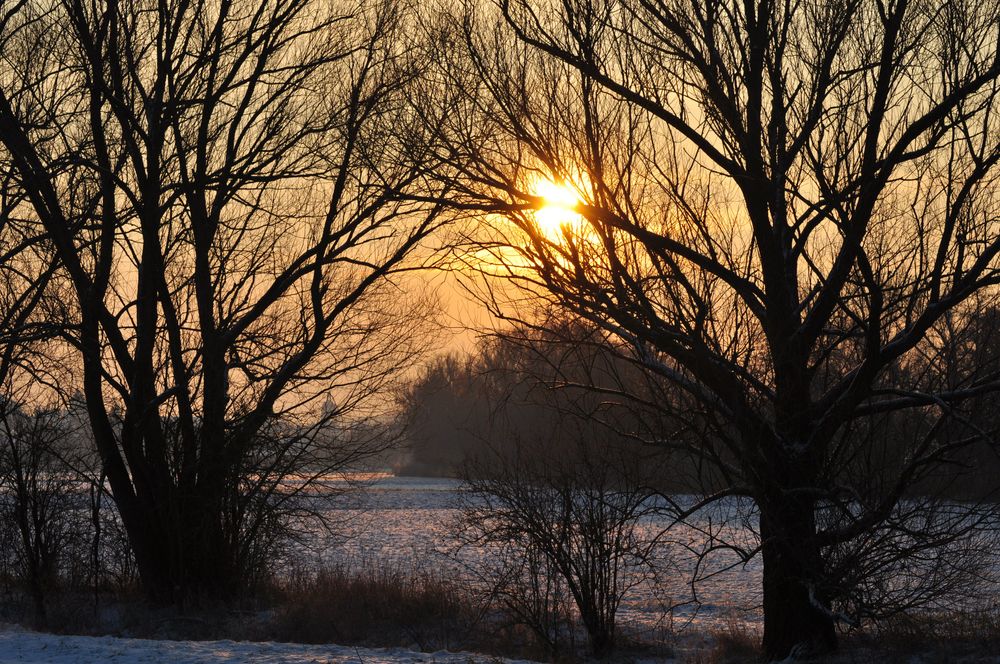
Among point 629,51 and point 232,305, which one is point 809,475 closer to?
point 629,51

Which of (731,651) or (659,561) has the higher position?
(659,561)

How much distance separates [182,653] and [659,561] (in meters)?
13.8

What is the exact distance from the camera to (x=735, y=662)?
1001 centimetres

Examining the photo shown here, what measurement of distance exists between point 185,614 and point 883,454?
899 cm

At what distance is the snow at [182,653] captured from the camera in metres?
7.98

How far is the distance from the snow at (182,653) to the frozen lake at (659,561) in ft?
8.46

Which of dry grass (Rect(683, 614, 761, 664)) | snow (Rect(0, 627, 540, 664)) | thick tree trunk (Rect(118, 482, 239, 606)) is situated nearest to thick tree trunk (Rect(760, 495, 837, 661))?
dry grass (Rect(683, 614, 761, 664))

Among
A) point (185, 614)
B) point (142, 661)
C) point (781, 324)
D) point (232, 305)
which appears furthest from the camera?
point (232, 305)

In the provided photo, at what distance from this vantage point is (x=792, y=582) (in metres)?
9.03

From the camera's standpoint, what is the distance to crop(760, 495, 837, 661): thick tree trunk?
27.8 ft

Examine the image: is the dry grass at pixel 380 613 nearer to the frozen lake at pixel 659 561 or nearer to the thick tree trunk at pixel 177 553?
the frozen lake at pixel 659 561

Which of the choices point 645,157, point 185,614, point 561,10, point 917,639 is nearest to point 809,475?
point 917,639

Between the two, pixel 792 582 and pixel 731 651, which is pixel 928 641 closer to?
pixel 792 582

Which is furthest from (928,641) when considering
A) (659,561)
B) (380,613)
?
(659,561)
